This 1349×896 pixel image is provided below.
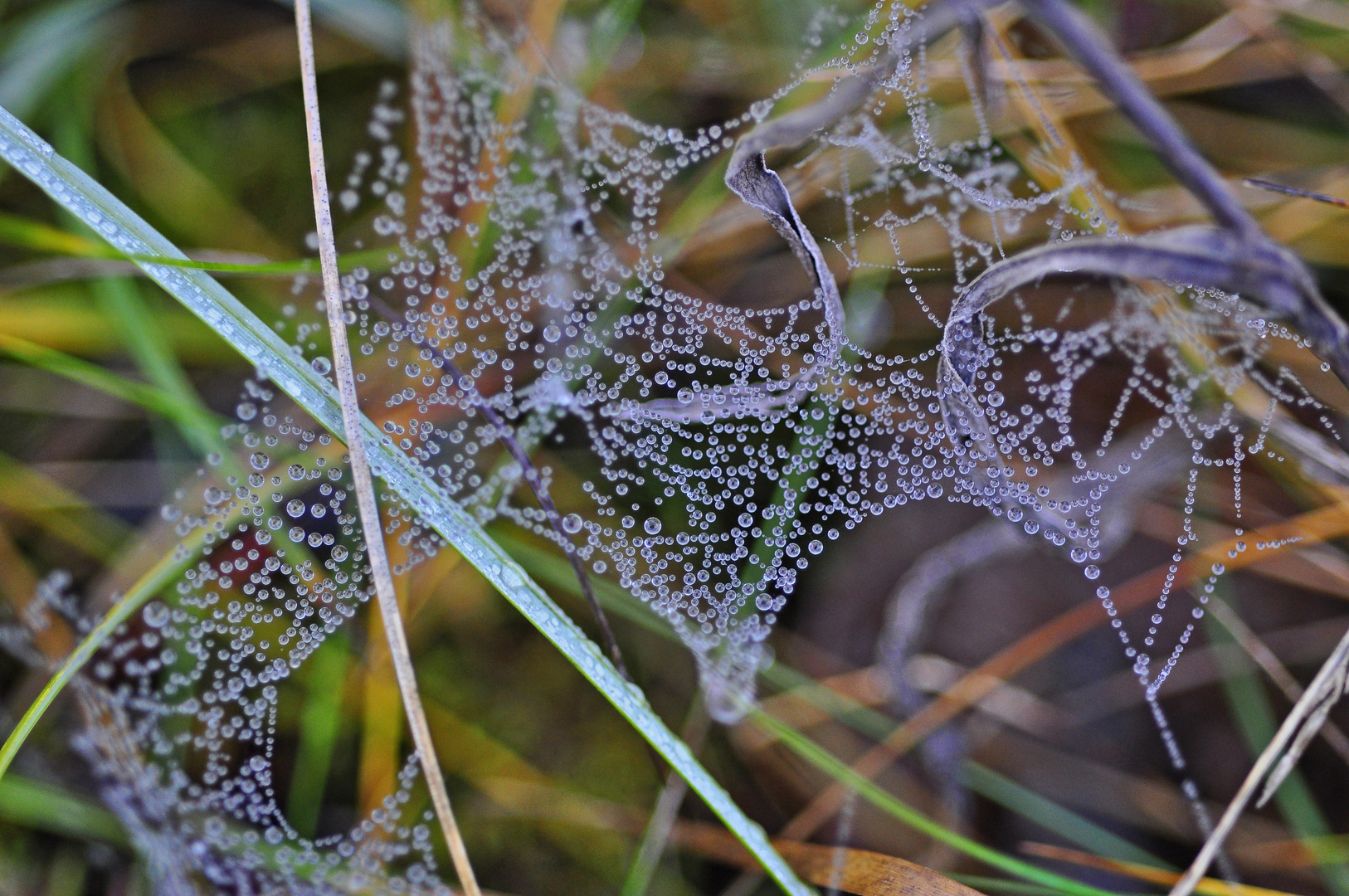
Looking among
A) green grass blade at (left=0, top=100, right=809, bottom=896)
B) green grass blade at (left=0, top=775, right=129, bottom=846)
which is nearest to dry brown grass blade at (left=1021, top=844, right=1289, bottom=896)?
green grass blade at (left=0, top=100, right=809, bottom=896)

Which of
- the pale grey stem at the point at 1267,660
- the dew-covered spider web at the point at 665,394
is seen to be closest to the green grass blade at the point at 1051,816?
the dew-covered spider web at the point at 665,394

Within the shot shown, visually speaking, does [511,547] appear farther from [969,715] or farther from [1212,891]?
[1212,891]

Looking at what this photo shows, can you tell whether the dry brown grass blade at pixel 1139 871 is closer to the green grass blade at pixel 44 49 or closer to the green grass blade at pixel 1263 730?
the green grass blade at pixel 1263 730

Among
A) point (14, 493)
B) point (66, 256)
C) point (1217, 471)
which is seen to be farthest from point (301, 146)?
point (1217, 471)

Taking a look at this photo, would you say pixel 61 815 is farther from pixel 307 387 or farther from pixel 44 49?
pixel 44 49

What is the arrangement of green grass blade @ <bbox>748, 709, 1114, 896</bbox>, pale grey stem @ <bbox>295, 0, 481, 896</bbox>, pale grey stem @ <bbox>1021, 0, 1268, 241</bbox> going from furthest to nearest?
1. green grass blade @ <bbox>748, 709, 1114, 896</bbox>
2. pale grey stem @ <bbox>295, 0, 481, 896</bbox>
3. pale grey stem @ <bbox>1021, 0, 1268, 241</bbox>

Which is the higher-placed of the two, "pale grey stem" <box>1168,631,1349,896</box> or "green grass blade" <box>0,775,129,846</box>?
"green grass blade" <box>0,775,129,846</box>

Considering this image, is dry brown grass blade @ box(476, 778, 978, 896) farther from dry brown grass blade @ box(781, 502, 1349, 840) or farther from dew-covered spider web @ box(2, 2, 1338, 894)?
dew-covered spider web @ box(2, 2, 1338, 894)
